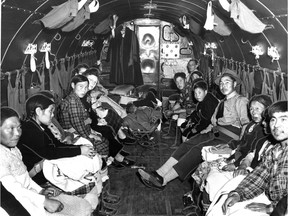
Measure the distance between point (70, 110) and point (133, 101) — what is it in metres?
3.21

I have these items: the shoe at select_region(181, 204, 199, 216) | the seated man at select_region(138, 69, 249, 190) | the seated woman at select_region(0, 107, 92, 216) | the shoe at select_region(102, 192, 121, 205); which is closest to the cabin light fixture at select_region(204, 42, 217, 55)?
the seated man at select_region(138, 69, 249, 190)

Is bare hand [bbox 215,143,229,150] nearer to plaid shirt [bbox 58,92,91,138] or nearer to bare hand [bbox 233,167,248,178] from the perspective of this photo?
bare hand [bbox 233,167,248,178]

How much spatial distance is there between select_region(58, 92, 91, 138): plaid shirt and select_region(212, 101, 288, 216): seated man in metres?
2.81

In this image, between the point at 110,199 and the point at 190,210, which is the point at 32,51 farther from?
the point at 190,210

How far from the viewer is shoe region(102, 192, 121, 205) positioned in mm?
5941

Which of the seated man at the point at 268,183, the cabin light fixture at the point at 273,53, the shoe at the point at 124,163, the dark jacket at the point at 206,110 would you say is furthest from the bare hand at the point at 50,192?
the cabin light fixture at the point at 273,53

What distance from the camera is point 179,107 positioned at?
365 inches

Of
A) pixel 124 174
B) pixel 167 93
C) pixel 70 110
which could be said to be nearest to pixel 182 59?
pixel 167 93

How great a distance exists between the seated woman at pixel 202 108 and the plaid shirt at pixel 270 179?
313 centimetres

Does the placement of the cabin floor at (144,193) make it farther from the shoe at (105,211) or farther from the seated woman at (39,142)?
the seated woman at (39,142)

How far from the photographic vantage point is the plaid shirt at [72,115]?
5.85 metres

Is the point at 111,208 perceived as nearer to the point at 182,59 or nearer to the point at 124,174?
the point at 124,174

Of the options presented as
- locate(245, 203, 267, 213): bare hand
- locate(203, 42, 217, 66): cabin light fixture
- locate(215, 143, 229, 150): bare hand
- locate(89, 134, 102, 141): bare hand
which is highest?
locate(203, 42, 217, 66): cabin light fixture

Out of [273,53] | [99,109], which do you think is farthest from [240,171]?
[99,109]
